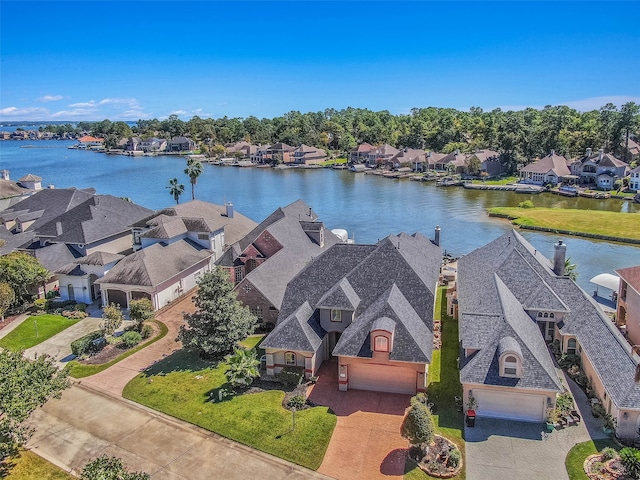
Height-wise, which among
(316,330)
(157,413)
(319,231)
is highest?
(319,231)

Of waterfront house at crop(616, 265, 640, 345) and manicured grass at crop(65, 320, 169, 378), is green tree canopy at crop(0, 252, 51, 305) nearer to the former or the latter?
manicured grass at crop(65, 320, 169, 378)

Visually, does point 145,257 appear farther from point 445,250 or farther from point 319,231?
point 445,250

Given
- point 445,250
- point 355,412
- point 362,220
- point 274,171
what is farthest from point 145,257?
point 274,171

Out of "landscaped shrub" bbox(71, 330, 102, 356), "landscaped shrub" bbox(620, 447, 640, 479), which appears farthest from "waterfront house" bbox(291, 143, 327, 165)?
"landscaped shrub" bbox(620, 447, 640, 479)

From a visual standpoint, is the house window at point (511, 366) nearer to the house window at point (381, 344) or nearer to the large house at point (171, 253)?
the house window at point (381, 344)

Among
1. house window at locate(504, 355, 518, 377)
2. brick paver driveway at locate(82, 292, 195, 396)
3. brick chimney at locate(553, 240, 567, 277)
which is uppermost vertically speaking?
brick chimney at locate(553, 240, 567, 277)

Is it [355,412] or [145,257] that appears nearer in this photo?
[355,412]

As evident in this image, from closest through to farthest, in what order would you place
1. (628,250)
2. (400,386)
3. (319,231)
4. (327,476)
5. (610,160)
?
(327,476), (400,386), (319,231), (628,250), (610,160)
